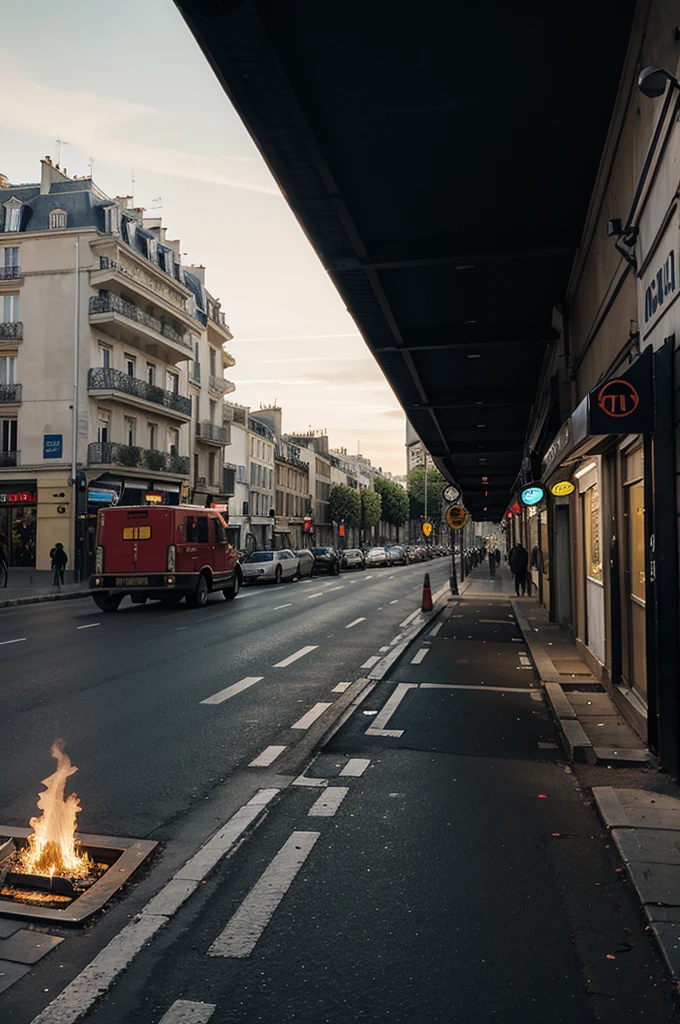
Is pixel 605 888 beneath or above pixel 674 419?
beneath

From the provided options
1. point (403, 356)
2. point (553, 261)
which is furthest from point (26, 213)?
point (553, 261)

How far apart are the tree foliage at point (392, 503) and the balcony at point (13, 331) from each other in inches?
3596

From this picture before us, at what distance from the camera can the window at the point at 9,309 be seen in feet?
129

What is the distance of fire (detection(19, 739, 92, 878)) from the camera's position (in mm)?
4590

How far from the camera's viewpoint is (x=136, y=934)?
381 cm

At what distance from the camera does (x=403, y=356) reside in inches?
628

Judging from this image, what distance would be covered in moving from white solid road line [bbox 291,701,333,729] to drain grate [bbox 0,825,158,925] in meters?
3.42

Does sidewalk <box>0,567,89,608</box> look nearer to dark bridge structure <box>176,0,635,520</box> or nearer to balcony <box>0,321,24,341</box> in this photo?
balcony <box>0,321,24,341</box>

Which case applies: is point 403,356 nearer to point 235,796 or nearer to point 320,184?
point 320,184

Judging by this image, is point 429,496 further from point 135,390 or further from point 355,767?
point 355,767

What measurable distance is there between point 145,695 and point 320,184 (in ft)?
19.7

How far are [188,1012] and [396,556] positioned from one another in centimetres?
6461

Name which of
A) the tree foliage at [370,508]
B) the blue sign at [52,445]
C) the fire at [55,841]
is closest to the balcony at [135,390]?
the blue sign at [52,445]

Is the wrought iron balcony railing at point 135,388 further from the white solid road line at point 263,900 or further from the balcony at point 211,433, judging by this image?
the white solid road line at point 263,900
